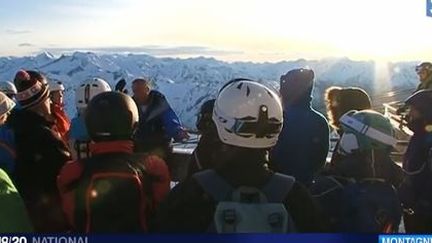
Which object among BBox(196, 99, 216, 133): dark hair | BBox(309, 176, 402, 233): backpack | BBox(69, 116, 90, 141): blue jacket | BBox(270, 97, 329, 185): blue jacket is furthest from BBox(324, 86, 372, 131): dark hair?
BBox(69, 116, 90, 141): blue jacket

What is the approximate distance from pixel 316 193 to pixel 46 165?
3.08ft

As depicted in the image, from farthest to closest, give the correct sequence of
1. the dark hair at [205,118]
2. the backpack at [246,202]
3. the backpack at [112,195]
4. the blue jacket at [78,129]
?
1. the blue jacket at [78,129]
2. the dark hair at [205,118]
3. the backpack at [112,195]
4. the backpack at [246,202]

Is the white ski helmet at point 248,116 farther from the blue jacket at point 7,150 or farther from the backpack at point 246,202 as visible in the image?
the blue jacket at point 7,150

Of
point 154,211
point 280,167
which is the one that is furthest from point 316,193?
point 154,211

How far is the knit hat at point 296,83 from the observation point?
2742 mm

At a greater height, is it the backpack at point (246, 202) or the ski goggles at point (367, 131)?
the ski goggles at point (367, 131)

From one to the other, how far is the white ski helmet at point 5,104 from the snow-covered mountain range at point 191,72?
0.10 meters

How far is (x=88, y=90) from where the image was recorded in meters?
2.66

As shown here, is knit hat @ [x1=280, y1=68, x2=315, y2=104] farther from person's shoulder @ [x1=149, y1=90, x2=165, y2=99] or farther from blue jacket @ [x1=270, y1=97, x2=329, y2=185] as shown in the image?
person's shoulder @ [x1=149, y1=90, x2=165, y2=99]

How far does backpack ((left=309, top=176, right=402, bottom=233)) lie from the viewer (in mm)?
2664

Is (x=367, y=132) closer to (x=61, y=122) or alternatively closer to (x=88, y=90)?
(x=88, y=90)

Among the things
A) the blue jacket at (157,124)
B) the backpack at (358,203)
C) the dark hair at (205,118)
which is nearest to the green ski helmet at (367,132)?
the backpack at (358,203)

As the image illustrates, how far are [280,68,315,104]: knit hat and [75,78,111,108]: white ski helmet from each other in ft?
2.05

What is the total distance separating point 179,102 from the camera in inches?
110
